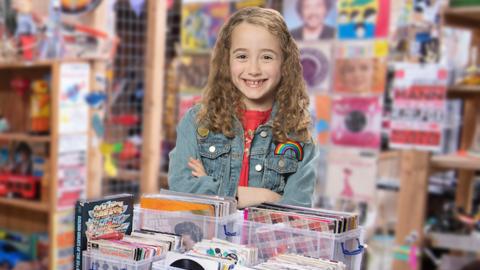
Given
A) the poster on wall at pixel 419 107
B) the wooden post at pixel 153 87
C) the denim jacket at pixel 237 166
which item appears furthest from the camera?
the wooden post at pixel 153 87

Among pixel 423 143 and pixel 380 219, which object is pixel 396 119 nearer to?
pixel 423 143

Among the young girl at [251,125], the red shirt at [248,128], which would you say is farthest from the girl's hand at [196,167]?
the red shirt at [248,128]

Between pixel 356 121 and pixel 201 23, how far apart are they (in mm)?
1254

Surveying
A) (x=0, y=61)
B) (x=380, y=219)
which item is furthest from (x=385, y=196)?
(x=0, y=61)

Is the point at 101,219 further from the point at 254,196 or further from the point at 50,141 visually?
the point at 50,141

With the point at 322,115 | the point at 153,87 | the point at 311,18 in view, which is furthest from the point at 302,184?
the point at 153,87

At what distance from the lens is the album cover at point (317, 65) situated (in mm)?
3586

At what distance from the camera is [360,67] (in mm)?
3492

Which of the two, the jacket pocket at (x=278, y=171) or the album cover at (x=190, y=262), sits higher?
the jacket pocket at (x=278, y=171)

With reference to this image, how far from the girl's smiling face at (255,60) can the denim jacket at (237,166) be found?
8 centimetres

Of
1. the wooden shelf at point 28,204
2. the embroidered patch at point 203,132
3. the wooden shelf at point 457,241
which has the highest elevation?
the embroidered patch at point 203,132

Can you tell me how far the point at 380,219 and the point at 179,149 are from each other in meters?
3.69

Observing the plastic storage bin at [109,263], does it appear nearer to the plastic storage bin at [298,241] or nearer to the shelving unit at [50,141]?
the plastic storage bin at [298,241]

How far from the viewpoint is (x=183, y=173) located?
4.82 feet
